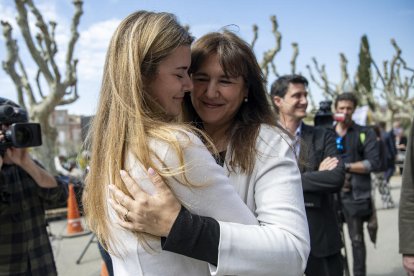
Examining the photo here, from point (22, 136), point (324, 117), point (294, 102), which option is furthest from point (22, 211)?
point (324, 117)

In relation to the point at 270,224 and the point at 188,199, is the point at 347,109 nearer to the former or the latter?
the point at 270,224

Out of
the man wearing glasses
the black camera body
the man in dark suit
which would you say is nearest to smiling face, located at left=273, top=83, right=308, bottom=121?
the man in dark suit

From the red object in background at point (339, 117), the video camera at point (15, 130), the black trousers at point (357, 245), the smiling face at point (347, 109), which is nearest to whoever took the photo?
the video camera at point (15, 130)

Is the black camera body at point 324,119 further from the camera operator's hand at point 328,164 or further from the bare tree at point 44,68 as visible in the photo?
the bare tree at point 44,68

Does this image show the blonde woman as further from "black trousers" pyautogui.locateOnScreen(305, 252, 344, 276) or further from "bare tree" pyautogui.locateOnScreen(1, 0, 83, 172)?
"bare tree" pyautogui.locateOnScreen(1, 0, 83, 172)

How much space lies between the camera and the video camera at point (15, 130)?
2336 mm

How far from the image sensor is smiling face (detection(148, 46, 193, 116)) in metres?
1.25

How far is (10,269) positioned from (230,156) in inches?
71.0

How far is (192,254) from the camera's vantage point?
41.3 inches

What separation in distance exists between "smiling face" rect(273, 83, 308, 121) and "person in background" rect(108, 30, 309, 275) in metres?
1.80

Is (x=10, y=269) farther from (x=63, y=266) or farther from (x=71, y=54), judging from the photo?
(x=71, y=54)

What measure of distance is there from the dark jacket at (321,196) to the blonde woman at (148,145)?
62.1 inches

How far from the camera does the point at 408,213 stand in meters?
2.26

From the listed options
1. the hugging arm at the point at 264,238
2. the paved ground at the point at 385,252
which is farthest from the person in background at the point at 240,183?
the paved ground at the point at 385,252
